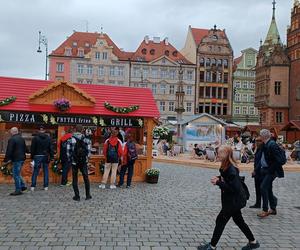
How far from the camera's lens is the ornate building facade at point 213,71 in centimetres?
6875

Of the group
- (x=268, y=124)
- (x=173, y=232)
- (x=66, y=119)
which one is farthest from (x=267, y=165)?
(x=268, y=124)

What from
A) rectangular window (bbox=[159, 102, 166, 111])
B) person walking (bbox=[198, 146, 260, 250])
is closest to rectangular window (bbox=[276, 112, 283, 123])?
rectangular window (bbox=[159, 102, 166, 111])

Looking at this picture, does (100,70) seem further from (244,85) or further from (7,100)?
(7,100)

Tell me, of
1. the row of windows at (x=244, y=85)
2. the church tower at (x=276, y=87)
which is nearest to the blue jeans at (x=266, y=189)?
the church tower at (x=276, y=87)

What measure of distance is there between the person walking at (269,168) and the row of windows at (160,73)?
190ft

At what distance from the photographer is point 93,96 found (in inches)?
536

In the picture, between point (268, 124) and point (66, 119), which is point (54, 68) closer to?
point (268, 124)

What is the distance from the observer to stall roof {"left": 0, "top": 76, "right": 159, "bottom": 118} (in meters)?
12.6

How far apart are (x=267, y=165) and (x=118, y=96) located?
684 cm

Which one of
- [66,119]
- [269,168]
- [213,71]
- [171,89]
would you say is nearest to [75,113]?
[66,119]

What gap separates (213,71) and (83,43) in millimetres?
22016

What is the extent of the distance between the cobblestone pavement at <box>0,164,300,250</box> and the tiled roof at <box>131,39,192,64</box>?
5738 cm

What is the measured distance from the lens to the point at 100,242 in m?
6.03

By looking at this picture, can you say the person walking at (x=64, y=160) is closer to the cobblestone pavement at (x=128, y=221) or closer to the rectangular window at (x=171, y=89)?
the cobblestone pavement at (x=128, y=221)
